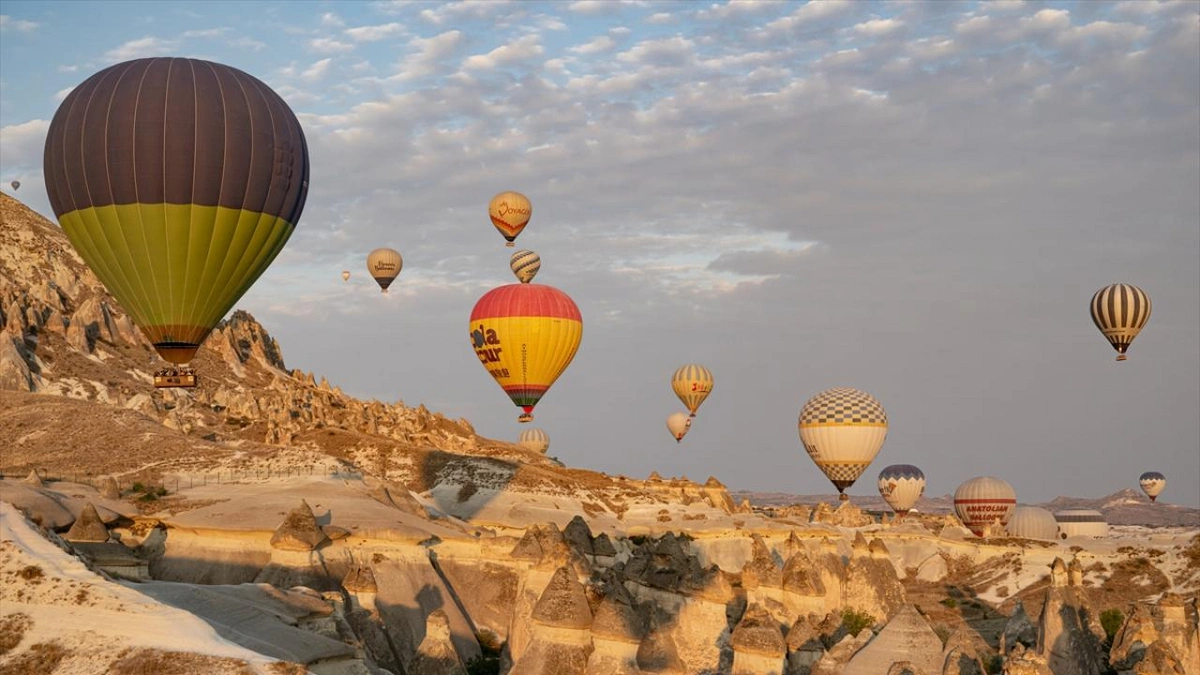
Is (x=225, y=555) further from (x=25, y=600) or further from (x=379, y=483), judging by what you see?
(x=25, y=600)

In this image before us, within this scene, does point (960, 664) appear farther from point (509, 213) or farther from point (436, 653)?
point (509, 213)

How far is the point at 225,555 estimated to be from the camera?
51.1 m

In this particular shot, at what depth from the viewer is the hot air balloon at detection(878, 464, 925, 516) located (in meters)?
128

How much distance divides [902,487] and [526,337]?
61.8 m

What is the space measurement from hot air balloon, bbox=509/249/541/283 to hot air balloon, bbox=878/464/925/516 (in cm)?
4965

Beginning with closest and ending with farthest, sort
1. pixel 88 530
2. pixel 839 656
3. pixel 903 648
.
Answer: pixel 903 648 → pixel 839 656 → pixel 88 530

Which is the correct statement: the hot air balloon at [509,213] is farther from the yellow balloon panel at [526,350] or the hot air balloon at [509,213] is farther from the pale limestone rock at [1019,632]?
the pale limestone rock at [1019,632]

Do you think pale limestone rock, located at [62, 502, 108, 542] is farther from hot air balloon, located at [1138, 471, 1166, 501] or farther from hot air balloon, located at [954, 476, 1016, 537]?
hot air balloon, located at [1138, 471, 1166, 501]

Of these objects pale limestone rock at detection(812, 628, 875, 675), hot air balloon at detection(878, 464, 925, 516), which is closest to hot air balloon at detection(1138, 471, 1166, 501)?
hot air balloon at detection(878, 464, 925, 516)

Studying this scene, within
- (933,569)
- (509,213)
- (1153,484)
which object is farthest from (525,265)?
(1153,484)

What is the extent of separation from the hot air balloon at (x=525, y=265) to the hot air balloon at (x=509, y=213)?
5.85ft

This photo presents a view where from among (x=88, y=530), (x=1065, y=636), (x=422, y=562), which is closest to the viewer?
(x=1065, y=636)

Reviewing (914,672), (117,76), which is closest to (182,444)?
(117,76)

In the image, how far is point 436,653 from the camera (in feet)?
139
